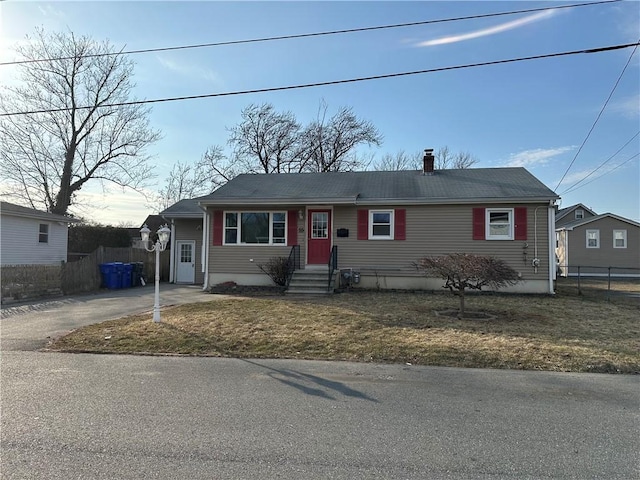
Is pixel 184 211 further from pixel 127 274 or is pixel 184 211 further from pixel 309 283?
pixel 309 283

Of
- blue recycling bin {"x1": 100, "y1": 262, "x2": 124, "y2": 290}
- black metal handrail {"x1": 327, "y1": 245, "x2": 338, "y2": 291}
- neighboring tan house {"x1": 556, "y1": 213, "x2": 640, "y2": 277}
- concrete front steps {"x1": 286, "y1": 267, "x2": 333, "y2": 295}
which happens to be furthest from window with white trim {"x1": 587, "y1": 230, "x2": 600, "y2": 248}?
blue recycling bin {"x1": 100, "y1": 262, "x2": 124, "y2": 290}

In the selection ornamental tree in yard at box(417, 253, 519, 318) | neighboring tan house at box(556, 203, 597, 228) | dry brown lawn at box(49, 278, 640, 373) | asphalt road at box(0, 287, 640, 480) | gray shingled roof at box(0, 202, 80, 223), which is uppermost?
neighboring tan house at box(556, 203, 597, 228)

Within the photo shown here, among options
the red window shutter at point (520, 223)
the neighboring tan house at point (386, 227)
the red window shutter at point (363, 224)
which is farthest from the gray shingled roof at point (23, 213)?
the red window shutter at point (520, 223)

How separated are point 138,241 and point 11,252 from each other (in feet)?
29.8

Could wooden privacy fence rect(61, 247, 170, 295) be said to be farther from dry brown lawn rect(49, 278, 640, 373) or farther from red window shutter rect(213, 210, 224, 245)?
dry brown lawn rect(49, 278, 640, 373)

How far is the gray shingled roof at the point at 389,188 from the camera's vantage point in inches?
561

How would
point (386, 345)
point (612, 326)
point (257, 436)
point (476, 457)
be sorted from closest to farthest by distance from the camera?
1. point (476, 457)
2. point (257, 436)
3. point (386, 345)
4. point (612, 326)

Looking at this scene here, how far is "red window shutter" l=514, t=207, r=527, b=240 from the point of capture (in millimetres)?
13891

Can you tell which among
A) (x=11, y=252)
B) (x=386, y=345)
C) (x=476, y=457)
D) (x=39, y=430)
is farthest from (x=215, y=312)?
(x=11, y=252)

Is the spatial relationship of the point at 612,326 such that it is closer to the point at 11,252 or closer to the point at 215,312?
the point at 215,312

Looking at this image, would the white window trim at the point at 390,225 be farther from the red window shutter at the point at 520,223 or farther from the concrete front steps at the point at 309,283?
the red window shutter at the point at 520,223

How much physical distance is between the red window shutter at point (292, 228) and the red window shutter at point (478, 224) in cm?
630

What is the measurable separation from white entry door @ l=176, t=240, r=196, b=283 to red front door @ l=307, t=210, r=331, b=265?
22.5 ft

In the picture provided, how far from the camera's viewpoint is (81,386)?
4.84 m
